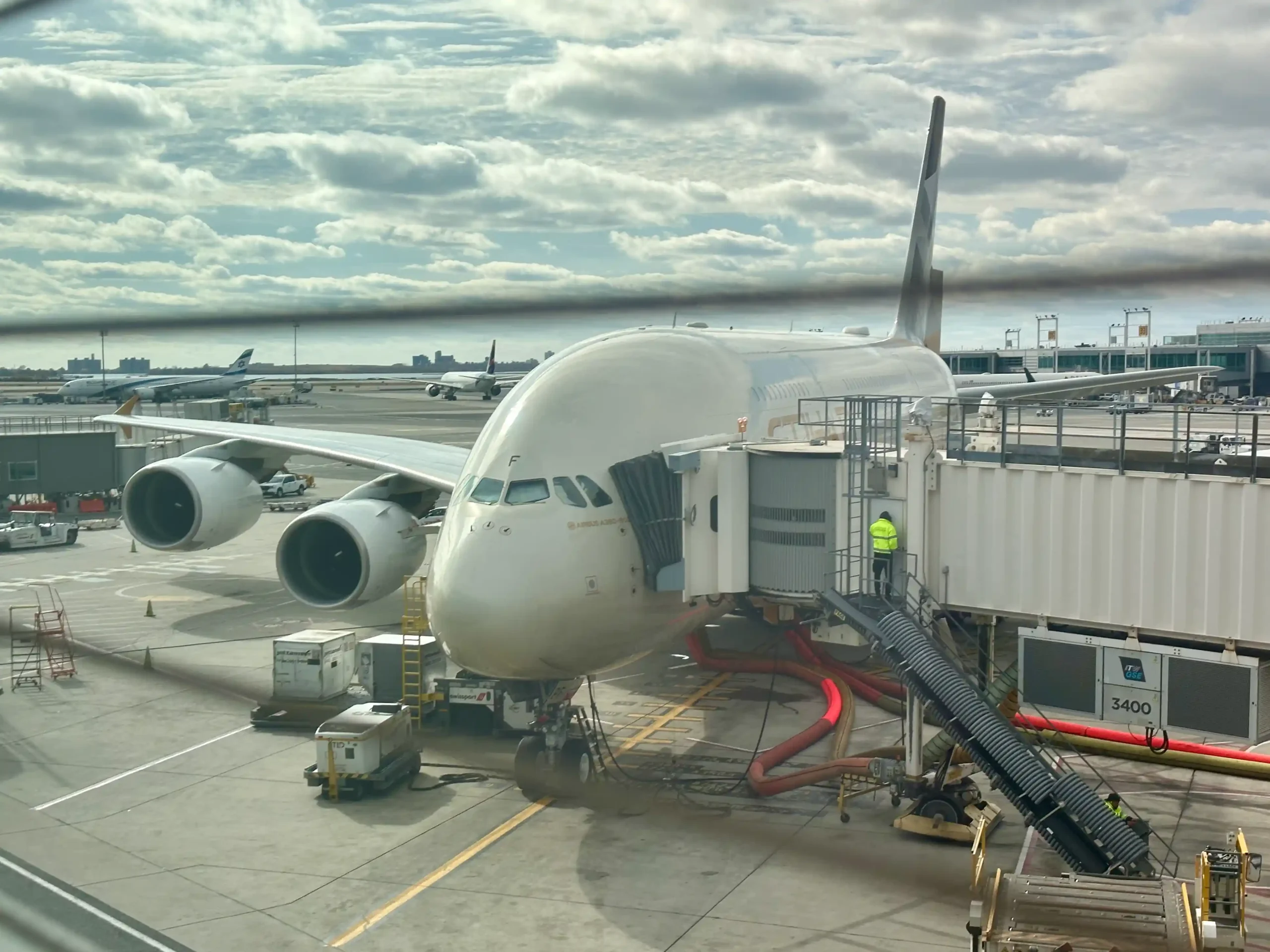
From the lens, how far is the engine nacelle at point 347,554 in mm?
22609

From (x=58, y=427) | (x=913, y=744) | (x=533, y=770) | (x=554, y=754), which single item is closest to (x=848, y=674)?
(x=913, y=744)

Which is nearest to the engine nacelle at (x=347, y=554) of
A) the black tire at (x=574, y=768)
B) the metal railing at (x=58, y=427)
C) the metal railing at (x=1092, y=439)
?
the black tire at (x=574, y=768)

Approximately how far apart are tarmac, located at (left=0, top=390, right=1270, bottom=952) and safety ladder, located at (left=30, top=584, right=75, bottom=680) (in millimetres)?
530

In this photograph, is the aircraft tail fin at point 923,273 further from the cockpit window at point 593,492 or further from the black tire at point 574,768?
the black tire at point 574,768

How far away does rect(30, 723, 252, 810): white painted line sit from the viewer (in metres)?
16.6

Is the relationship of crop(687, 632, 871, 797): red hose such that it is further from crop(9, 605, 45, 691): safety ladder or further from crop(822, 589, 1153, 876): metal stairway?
crop(9, 605, 45, 691): safety ladder

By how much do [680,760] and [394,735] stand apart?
4.11 metres

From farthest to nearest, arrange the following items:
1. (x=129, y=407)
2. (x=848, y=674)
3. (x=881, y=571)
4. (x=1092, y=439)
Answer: (x=129, y=407) → (x=848, y=674) → (x=881, y=571) → (x=1092, y=439)

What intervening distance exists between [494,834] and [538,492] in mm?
4236

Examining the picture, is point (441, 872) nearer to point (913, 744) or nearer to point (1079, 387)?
point (913, 744)

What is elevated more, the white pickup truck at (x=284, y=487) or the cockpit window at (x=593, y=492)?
the cockpit window at (x=593, y=492)

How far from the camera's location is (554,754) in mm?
17203

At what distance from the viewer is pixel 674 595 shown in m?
16.7

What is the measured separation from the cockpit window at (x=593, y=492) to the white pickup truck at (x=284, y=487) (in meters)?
37.2
